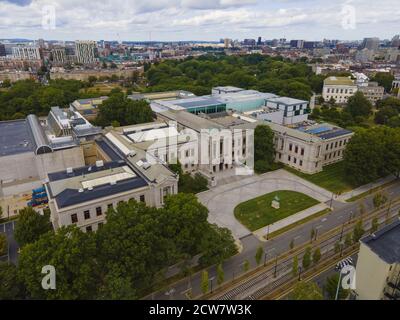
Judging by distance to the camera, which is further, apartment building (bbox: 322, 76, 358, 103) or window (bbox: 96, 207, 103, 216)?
apartment building (bbox: 322, 76, 358, 103)

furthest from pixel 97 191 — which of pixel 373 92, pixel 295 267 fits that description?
pixel 373 92

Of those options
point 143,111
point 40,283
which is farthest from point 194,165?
point 40,283

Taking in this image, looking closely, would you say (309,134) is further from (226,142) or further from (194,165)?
(194,165)

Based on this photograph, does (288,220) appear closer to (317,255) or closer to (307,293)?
(317,255)

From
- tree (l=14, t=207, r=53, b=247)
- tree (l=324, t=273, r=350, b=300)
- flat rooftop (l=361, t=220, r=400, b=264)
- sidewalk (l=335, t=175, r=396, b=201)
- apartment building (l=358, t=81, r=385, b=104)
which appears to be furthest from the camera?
apartment building (l=358, t=81, r=385, b=104)

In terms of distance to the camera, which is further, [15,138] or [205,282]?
[15,138]

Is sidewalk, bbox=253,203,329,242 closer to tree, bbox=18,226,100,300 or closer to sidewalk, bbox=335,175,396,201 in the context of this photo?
sidewalk, bbox=335,175,396,201

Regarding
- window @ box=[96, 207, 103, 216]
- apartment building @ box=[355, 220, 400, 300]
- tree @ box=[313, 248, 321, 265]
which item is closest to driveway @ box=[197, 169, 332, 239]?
tree @ box=[313, 248, 321, 265]
